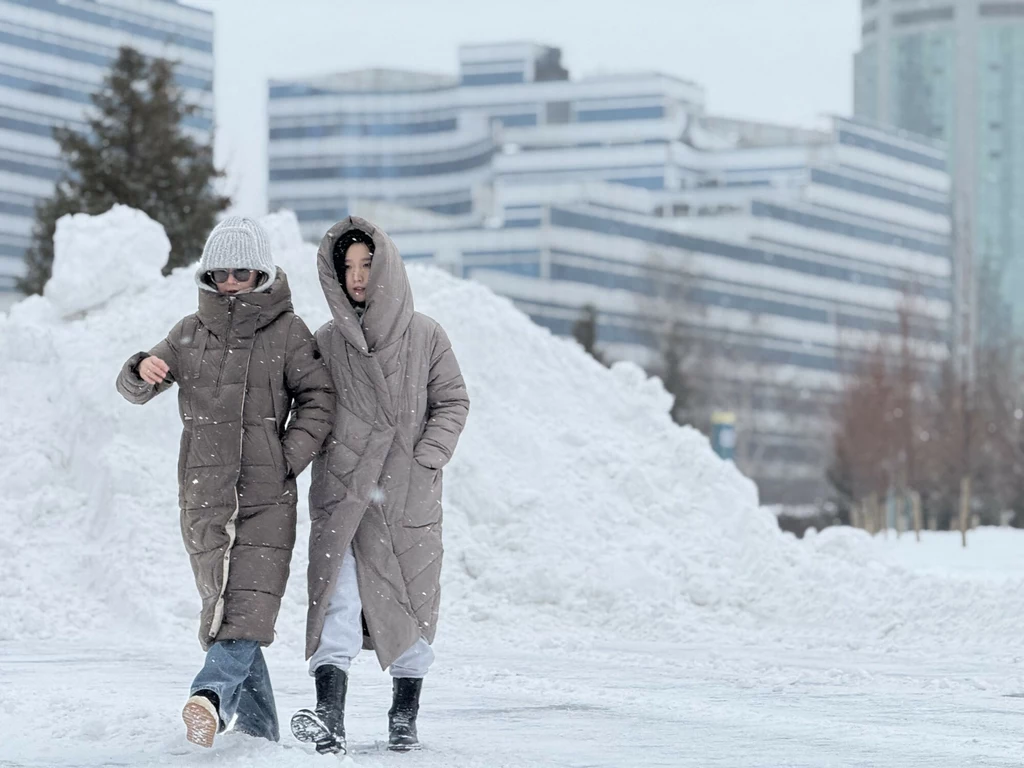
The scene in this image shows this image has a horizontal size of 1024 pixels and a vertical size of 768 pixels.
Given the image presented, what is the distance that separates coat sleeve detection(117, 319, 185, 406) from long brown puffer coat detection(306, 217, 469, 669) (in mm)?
472

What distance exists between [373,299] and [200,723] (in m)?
1.45

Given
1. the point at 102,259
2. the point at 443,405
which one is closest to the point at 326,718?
the point at 443,405

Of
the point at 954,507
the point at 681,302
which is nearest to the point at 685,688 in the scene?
the point at 954,507

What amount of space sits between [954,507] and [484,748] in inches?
1506

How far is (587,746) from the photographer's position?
21.1 feet

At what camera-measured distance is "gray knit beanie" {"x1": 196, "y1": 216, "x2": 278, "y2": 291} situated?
19.6 ft

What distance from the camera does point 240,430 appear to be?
19.4 feet

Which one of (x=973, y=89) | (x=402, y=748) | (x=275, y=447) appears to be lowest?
(x=402, y=748)

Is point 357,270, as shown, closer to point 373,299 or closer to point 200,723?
point 373,299

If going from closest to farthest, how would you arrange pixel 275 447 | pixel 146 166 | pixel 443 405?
pixel 275 447 → pixel 443 405 → pixel 146 166

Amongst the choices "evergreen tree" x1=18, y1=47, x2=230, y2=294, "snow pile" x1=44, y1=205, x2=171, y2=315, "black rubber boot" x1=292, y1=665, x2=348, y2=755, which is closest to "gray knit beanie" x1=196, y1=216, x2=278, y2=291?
"black rubber boot" x1=292, y1=665, x2=348, y2=755

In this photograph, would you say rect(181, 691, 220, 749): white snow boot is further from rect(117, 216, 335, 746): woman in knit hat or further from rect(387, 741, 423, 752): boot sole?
A: rect(387, 741, 423, 752): boot sole

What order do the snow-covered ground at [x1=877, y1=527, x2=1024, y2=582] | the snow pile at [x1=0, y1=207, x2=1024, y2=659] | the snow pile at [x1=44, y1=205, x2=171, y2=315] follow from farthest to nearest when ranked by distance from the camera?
the snow-covered ground at [x1=877, y1=527, x2=1024, y2=582] → the snow pile at [x1=44, y1=205, x2=171, y2=315] → the snow pile at [x1=0, y1=207, x2=1024, y2=659]

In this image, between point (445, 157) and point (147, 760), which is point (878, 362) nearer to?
point (147, 760)
